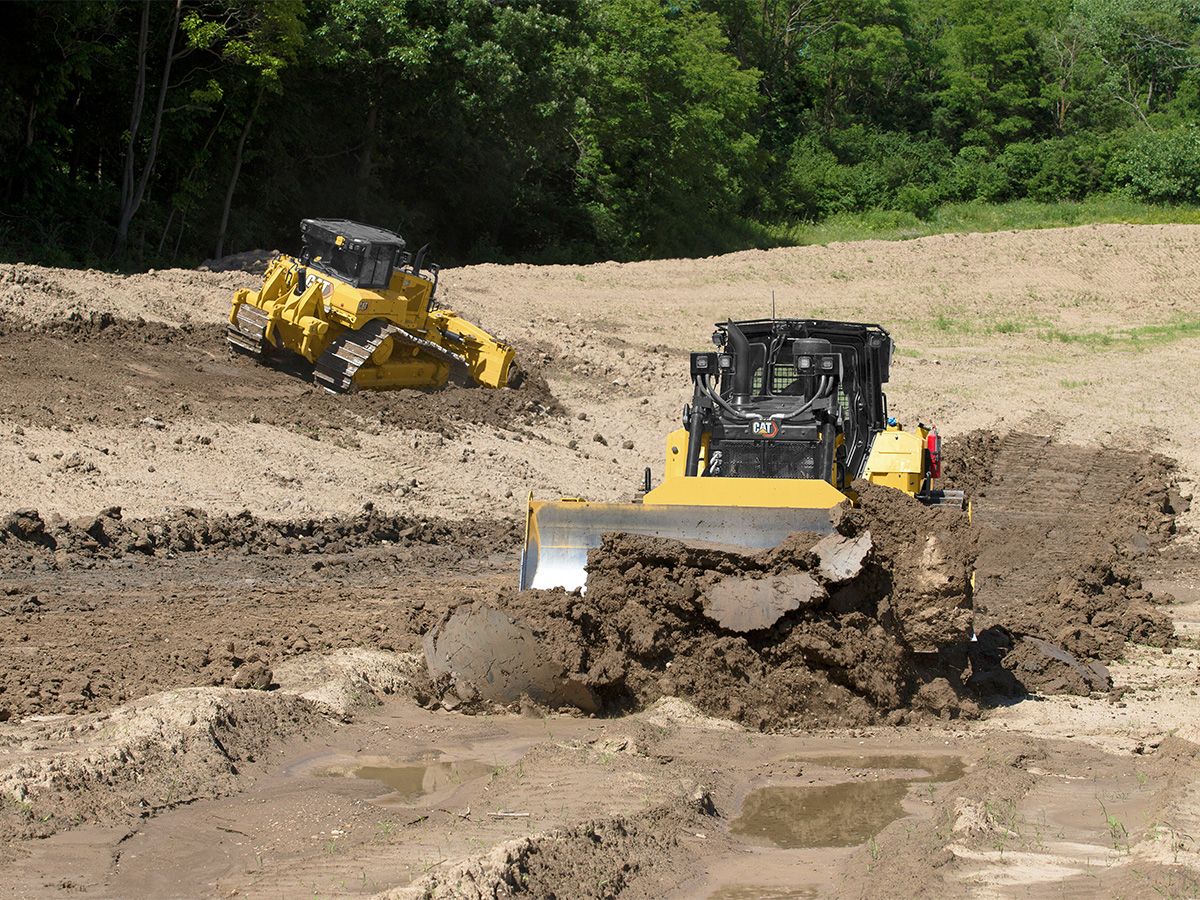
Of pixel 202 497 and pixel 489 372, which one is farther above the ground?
pixel 489 372

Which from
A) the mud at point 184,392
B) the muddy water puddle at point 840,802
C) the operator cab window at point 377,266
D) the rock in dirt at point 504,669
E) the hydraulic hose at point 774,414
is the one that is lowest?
the muddy water puddle at point 840,802

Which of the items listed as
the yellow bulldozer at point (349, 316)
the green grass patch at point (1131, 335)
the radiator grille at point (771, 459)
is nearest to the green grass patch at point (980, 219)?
the green grass patch at point (1131, 335)

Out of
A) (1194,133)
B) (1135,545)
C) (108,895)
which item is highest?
(1194,133)

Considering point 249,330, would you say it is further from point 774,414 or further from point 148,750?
point 148,750

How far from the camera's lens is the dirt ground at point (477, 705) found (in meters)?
6.64

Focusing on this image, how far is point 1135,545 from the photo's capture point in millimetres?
16078

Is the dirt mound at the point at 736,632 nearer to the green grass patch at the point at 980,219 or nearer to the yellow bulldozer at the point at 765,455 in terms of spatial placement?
the yellow bulldozer at the point at 765,455

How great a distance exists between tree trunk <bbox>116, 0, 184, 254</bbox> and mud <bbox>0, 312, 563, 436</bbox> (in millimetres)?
9471

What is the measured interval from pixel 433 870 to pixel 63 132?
26.3 m

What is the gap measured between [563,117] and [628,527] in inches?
1020

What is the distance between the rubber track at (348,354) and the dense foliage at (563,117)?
11.1m

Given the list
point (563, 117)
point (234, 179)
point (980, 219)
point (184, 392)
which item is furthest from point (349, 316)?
point (980, 219)

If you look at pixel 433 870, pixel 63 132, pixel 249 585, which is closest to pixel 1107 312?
pixel 63 132

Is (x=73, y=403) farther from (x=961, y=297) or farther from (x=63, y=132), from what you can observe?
(x=961, y=297)
